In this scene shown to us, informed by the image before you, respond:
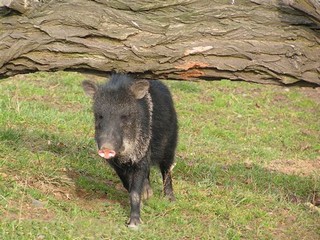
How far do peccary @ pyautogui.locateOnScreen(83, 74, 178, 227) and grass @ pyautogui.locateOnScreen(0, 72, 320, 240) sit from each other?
1.22 ft

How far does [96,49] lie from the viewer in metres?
6.46

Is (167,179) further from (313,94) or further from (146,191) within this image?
(313,94)

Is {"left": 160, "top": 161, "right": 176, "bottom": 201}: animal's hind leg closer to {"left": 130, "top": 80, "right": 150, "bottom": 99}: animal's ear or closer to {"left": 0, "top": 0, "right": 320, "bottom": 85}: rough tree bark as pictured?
{"left": 130, "top": 80, "right": 150, "bottom": 99}: animal's ear

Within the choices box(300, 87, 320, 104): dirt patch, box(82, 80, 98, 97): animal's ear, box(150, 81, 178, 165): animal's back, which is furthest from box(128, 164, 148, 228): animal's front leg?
box(300, 87, 320, 104): dirt patch

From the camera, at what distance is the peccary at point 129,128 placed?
21.0 feet

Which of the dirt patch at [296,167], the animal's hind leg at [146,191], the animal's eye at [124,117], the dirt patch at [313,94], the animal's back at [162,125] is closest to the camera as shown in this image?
the animal's eye at [124,117]

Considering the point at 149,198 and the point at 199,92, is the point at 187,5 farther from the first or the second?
the point at 199,92

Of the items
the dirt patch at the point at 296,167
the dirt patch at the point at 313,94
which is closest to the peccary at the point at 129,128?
the dirt patch at the point at 296,167

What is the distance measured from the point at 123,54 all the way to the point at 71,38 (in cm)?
48

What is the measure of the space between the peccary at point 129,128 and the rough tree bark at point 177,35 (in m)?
0.33

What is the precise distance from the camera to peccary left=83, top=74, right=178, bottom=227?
21.0 feet

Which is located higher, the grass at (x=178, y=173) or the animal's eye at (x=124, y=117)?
the animal's eye at (x=124, y=117)

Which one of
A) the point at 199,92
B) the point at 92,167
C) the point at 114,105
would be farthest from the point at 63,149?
the point at 199,92

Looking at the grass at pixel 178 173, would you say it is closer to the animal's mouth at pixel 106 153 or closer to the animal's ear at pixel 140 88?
the animal's mouth at pixel 106 153
